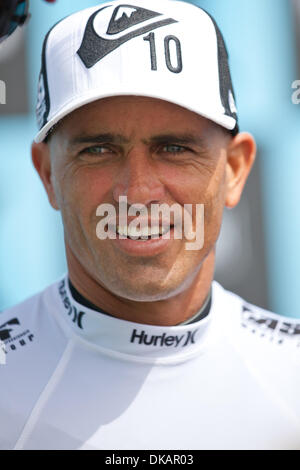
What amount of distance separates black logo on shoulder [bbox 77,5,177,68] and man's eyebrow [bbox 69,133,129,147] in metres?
0.20

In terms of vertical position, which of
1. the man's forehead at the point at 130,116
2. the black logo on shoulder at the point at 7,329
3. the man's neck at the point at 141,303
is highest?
the man's forehead at the point at 130,116

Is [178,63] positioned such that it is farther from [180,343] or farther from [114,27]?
[180,343]

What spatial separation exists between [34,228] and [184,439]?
2.50 m

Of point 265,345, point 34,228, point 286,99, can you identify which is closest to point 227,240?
point 286,99

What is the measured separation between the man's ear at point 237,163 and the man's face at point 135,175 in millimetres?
224

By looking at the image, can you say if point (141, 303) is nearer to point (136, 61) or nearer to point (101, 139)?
point (101, 139)

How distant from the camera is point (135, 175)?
1.69 meters

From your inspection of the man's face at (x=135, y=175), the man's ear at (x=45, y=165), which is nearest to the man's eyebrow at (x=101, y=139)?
the man's face at (x=135, y=175)

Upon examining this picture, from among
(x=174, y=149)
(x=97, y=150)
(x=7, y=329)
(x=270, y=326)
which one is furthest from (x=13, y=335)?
(x=270, y=326)

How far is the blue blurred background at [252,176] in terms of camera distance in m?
4.08

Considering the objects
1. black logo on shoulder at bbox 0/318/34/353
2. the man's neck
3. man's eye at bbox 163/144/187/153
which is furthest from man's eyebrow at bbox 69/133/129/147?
black logo on shoulder at bbox 0/318/34/353

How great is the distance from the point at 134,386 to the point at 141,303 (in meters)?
0.26

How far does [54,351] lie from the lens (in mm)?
1931

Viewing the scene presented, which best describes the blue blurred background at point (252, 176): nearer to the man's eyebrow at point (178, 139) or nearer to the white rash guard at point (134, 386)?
the white rash guard at point (134, 386)
